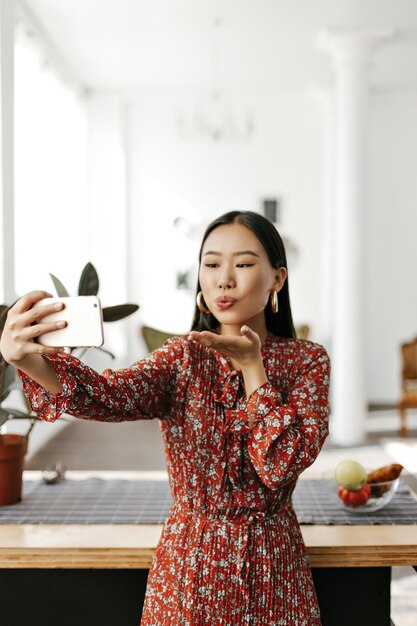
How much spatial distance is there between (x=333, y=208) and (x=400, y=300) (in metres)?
1.29

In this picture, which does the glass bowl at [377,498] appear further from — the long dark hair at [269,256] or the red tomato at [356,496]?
the long dark hair at [269,256]

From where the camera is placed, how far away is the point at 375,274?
7.20 m

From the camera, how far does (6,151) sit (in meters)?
3.90

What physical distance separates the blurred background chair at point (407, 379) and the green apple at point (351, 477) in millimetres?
4094

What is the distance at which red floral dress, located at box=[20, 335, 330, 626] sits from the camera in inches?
42.9

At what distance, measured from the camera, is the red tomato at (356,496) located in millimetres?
1627

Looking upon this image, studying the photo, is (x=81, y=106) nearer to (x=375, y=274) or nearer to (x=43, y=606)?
(x=375, y=274)

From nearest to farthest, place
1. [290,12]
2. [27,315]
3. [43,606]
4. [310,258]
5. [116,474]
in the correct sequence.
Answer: [27,315], [43,606], [116,474], [290,12], [310,258]

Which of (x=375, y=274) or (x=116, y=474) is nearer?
(x=116, y=474)

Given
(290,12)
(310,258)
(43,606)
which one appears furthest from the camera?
(310,258)

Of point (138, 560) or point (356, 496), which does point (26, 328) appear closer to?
point (138, 560)

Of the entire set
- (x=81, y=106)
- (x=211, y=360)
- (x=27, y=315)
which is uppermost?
(x=81, y=106)

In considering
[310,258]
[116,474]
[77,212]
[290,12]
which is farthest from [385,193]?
[116,474]

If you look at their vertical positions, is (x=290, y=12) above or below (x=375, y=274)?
above
